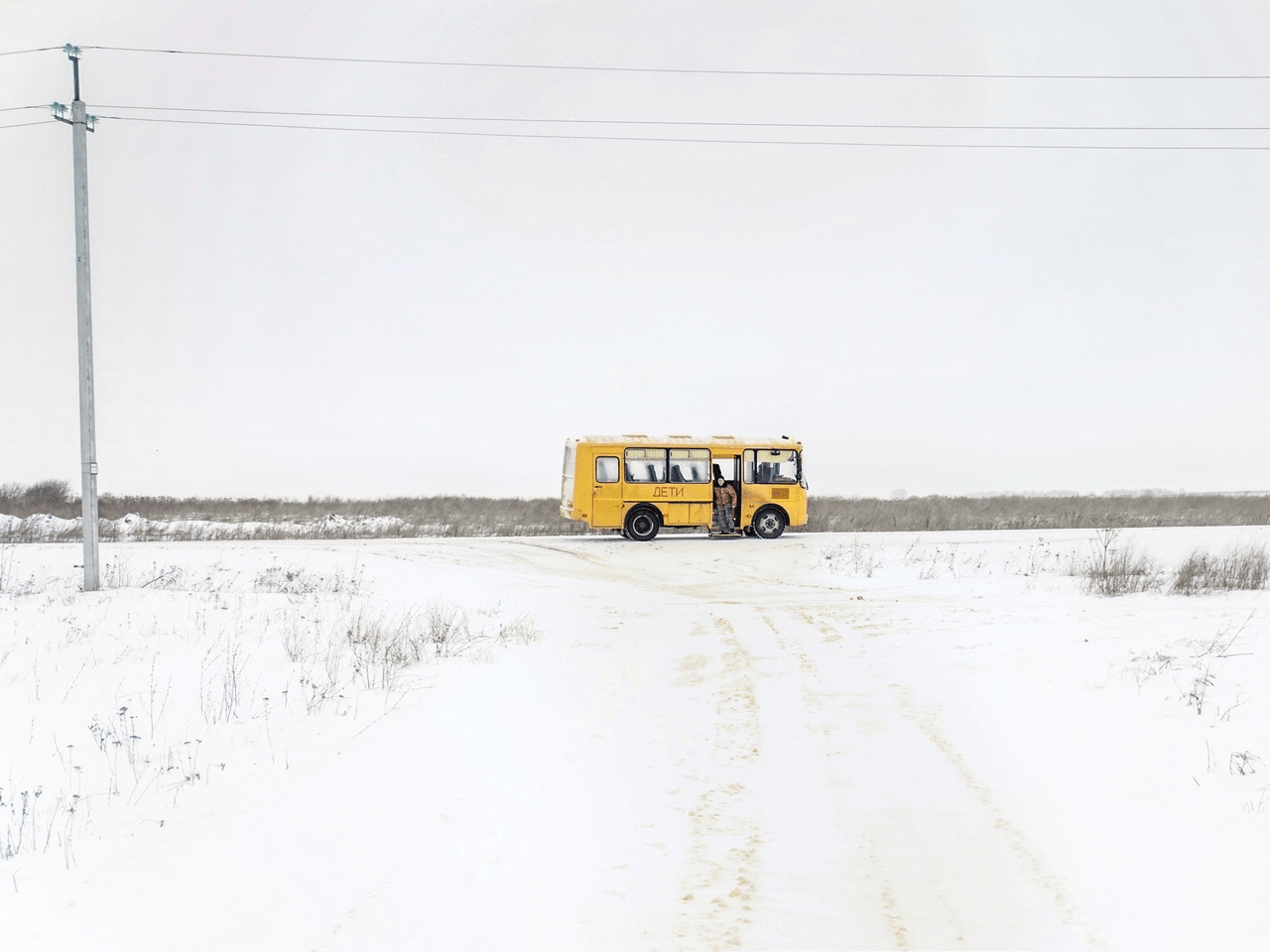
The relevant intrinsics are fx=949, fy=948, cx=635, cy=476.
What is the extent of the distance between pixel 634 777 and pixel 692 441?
21.6m

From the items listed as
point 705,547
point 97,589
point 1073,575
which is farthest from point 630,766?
point 705,547

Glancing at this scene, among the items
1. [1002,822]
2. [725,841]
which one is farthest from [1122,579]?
[725,841]

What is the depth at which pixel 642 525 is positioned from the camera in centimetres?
2744

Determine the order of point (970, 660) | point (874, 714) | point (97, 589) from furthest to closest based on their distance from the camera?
1. point (97, 589)
2. point (970, 660)
3. point (874, 714)

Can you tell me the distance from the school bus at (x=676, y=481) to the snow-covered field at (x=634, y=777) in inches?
546

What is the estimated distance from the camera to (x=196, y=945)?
4.04 m

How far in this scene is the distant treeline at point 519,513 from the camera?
34.2 m

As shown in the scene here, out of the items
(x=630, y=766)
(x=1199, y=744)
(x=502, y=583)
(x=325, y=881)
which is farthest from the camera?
(x=502, y=583)

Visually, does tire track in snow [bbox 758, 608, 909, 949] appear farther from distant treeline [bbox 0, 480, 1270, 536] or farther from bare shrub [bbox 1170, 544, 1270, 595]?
distant treeline [bbox 0, 480, 1270, 536]

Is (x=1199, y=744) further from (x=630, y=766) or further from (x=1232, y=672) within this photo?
(x=630, y=766)

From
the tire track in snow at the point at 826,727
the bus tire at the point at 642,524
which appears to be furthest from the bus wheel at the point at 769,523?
Result: the tire track in snow at the point at 826,727

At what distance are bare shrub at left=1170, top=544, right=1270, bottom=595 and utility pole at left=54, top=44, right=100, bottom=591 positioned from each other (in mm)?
16750

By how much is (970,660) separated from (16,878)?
27.4ft

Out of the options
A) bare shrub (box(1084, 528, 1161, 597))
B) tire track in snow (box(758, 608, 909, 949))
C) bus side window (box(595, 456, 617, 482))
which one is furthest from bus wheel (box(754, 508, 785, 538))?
tire track in snow (box(758, 608, 909, 949))
